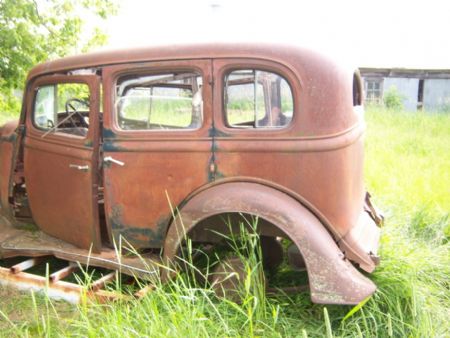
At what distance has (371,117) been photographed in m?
12.6

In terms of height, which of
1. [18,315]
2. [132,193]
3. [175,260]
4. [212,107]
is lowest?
[18,315]

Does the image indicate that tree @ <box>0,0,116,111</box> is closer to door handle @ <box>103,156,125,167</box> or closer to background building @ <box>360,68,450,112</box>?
door handle @ <box>103,156,125,167</box>

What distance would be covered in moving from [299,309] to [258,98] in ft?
4.79

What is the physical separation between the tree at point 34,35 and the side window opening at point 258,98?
480 centimetres

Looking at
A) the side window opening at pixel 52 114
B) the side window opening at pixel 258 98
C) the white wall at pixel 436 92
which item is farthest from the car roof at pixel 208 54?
the white wall at pixel 436 92

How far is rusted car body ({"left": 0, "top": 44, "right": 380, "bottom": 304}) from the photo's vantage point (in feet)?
8.99

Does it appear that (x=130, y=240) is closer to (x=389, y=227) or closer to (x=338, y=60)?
(x=338, y=60)

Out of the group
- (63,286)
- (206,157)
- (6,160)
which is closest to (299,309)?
(206,157)

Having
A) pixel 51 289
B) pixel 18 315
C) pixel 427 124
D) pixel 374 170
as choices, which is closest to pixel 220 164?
pixel 51 289

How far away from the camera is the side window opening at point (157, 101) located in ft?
10.4

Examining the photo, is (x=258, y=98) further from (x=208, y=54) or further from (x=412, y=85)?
(x=412, y=85)

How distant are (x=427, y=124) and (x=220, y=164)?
10.1 m

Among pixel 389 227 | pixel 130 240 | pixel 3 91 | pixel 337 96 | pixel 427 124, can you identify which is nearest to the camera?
pixel 337 96

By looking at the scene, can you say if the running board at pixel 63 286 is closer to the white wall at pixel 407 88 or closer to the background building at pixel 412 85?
the background building at pixel 412 85
